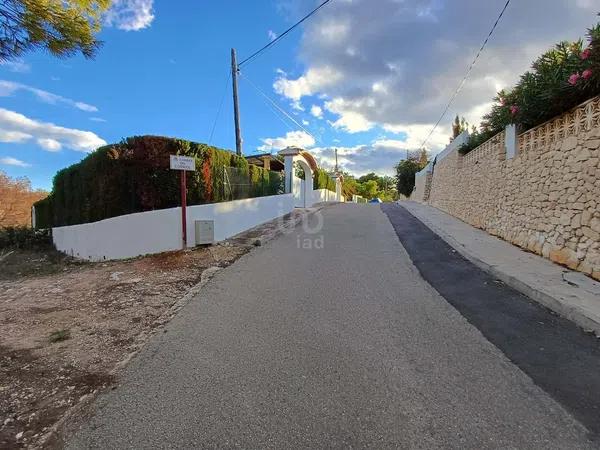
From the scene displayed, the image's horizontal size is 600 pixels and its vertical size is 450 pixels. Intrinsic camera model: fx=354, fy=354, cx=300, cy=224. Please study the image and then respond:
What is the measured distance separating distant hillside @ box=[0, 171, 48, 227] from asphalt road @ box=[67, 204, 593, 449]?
102 ft

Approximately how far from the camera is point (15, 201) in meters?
A: 28.8

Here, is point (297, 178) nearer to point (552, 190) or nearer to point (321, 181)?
point (321, 181)

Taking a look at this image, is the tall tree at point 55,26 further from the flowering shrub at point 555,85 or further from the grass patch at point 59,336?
the flowering shrub at point 555,85

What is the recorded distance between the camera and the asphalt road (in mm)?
2410

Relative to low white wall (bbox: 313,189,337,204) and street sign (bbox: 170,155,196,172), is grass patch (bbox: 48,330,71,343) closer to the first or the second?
street sign (bbox: 170,155,196,172)

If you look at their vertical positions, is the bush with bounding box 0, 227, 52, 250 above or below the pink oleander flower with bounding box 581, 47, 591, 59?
below

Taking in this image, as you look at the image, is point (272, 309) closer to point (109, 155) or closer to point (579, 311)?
point (579, 311)

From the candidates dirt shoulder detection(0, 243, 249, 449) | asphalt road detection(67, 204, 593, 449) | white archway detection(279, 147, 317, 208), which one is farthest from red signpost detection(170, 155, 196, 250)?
white archway detection(279, 147, 317, 208)

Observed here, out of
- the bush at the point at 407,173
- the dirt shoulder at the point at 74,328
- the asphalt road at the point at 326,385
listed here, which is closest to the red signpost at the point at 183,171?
the dirt shoulder at the point at 74,328

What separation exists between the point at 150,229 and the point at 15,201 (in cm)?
2748

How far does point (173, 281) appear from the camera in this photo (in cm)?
656

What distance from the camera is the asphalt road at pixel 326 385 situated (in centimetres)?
241

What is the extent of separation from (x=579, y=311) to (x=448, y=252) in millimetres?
4217

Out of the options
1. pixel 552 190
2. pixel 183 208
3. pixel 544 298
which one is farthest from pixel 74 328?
pixel 552 190
